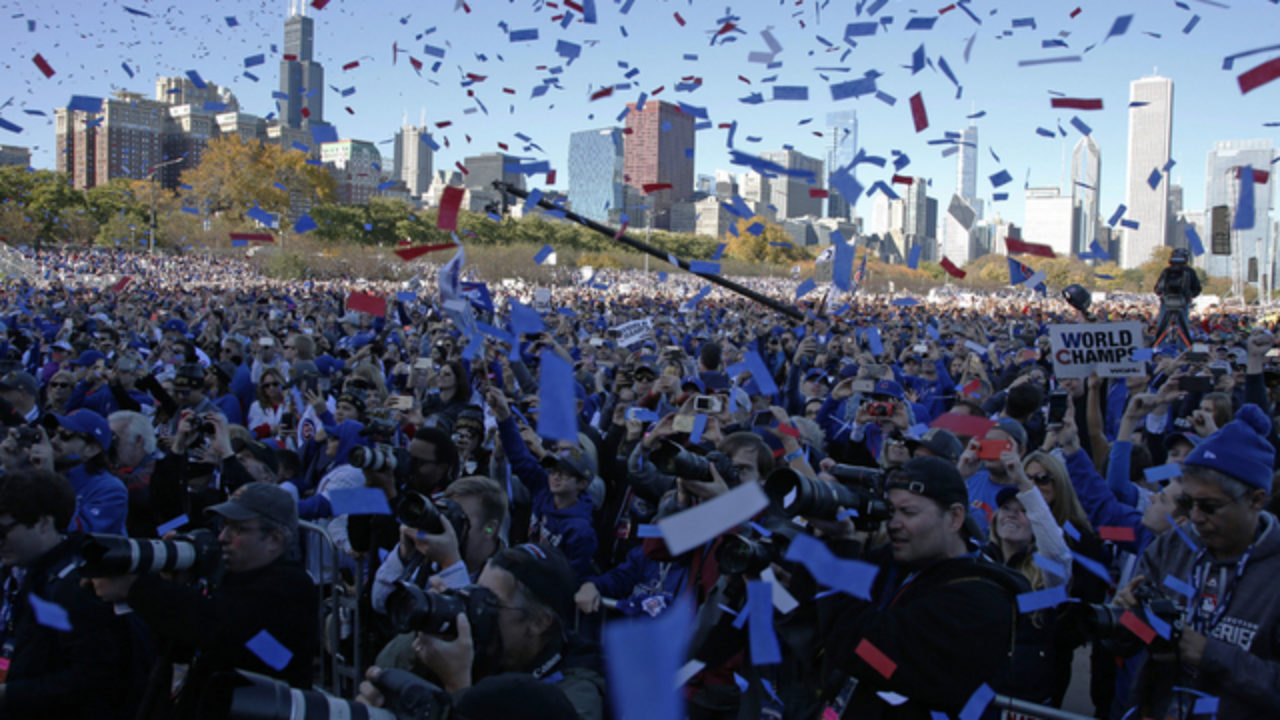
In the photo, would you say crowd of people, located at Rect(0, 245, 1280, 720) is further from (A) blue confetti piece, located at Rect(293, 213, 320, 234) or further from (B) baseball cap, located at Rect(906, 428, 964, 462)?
(A) blue confetti piece, located at Rect(293, 213, 320, 234)

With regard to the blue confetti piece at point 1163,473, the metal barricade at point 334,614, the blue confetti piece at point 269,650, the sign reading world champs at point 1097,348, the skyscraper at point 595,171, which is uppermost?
the skyscraper at point 595,171

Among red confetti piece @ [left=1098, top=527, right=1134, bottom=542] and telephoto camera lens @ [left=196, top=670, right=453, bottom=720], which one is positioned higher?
telephoto camera lens @ [left=196, top=670, right=453, bottom=720]

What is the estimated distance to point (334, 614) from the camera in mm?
4414

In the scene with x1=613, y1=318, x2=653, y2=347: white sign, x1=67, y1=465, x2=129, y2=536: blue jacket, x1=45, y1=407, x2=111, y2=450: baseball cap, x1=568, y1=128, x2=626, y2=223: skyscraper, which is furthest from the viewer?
x1=568, y1=128, x2=626, y2=223: skyscraper

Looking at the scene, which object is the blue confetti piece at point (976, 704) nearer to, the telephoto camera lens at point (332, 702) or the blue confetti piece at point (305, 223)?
the telephoto camera lens at point (332, 702)

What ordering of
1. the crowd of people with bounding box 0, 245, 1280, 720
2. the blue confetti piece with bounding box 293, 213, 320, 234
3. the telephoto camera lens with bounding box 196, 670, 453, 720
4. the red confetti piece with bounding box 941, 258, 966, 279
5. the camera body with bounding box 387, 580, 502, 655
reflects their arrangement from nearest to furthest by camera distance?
the telephoto camera lens with bounding box 196, 670, 453, 720 < the camera body with bounding box 387, 580, 502, 655 < the crowd of people with bounding box 0, 245, 1280, 720 < the red confetti piece with bounding box 941, 258, 966, 279 < the blue confetti piece with bounding box 293, 213, 320, 234

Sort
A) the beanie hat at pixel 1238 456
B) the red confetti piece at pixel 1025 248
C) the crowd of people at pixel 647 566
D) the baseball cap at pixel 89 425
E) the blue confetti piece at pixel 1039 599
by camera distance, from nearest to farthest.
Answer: the crowd of people at pixel 647 566, the beanie hat at pixel 1238 456, the blue confetti piece at pixel 1039 599, the baseball cap at pixel 89 425, the red confetti piece at pixel 1025 248

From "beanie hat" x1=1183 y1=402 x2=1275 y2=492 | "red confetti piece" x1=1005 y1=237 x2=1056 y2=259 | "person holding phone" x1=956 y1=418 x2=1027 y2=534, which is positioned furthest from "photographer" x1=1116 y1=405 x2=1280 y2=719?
"red confetti piece" x1=1005 y1=237 x2=1056 y2=259

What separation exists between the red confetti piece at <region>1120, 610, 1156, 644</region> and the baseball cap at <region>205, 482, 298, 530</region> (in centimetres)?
276

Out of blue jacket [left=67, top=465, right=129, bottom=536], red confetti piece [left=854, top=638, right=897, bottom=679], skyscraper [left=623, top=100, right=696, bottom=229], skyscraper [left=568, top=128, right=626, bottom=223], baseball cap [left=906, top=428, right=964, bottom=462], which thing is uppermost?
skyscraper [left=623, top=100, right=696, bottom=229]

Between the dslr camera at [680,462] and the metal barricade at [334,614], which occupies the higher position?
the dslr camera at [680,462]

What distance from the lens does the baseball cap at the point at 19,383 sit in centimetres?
718

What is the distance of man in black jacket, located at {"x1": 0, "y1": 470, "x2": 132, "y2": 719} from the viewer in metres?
2.92


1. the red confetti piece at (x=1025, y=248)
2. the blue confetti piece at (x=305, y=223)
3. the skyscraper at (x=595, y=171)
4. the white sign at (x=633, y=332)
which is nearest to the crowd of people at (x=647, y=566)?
the white sign at (x=633, y=332)
